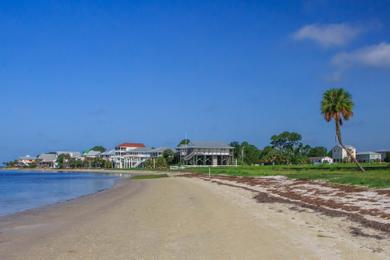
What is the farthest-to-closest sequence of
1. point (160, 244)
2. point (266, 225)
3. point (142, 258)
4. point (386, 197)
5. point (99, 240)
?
point (386, 197) → point (266, 225) → point (99, 240) → point (160, 244) → point (142, 258)

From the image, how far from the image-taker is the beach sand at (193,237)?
37.8ft

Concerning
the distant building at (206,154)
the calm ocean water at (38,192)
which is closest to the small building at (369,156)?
the distant building at (206,154)

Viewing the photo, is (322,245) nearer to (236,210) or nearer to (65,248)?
(65,248)

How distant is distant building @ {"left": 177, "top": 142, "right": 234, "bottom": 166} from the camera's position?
140m

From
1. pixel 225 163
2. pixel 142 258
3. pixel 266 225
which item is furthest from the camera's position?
pixel 225 163

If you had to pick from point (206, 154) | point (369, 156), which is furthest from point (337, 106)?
point (369, 156)

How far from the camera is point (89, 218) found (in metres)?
21.6

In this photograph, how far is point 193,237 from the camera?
46.6ft

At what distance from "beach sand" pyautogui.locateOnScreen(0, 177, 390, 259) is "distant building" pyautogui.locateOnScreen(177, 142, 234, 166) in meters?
118

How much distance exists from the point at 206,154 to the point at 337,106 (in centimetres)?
8258

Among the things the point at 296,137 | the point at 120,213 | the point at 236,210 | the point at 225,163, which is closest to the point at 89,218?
the point at 120,213

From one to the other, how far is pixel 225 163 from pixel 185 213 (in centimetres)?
12438

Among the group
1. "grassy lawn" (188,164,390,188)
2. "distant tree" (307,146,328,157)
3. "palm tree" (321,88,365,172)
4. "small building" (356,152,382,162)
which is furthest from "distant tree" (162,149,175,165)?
"palm tree" (321,88,365,172)

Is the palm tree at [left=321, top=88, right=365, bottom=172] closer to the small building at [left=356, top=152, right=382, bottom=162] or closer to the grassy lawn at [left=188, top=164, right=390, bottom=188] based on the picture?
the grassy lawn at [left=188, top=164, right=390, bottom=188]
